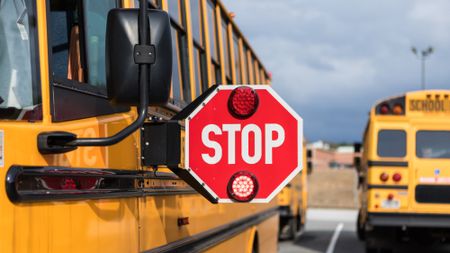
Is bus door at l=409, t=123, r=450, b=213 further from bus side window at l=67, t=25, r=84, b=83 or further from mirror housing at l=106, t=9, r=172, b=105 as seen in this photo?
mirror housing at l=106, t=9, r=172, b=105

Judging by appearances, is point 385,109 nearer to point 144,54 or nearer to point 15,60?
point 144,54

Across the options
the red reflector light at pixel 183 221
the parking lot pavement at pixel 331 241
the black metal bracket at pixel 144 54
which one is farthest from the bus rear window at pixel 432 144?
the black metal bracket at pixel 144 54

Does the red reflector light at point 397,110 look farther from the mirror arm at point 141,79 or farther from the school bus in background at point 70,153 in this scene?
the mirror arm at point 141,79

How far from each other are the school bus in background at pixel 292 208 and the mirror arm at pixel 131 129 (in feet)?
39.6

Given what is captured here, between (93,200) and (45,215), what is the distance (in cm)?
36

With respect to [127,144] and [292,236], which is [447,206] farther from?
[127,144]

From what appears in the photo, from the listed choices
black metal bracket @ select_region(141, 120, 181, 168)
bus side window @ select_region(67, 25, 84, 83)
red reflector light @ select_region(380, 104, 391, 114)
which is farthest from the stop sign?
red reflector light @ select_region(380, 104, 391, 114)

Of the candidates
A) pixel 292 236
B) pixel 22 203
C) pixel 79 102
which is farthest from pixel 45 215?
pixel 292 236

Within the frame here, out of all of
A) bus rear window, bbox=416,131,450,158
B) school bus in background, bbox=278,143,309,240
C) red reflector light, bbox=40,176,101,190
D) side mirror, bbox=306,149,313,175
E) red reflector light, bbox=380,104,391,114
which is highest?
red reflector light, bbox=380,104,391,114

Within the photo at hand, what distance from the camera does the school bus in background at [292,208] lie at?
1602 cm

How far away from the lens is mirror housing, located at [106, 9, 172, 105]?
2555mm

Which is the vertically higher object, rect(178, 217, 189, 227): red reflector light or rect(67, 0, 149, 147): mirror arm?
rect(67, 0, 149, 147): mirror arm

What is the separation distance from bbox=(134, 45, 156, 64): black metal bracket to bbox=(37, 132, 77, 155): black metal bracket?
0.33 m

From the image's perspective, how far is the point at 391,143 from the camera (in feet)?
38.2
